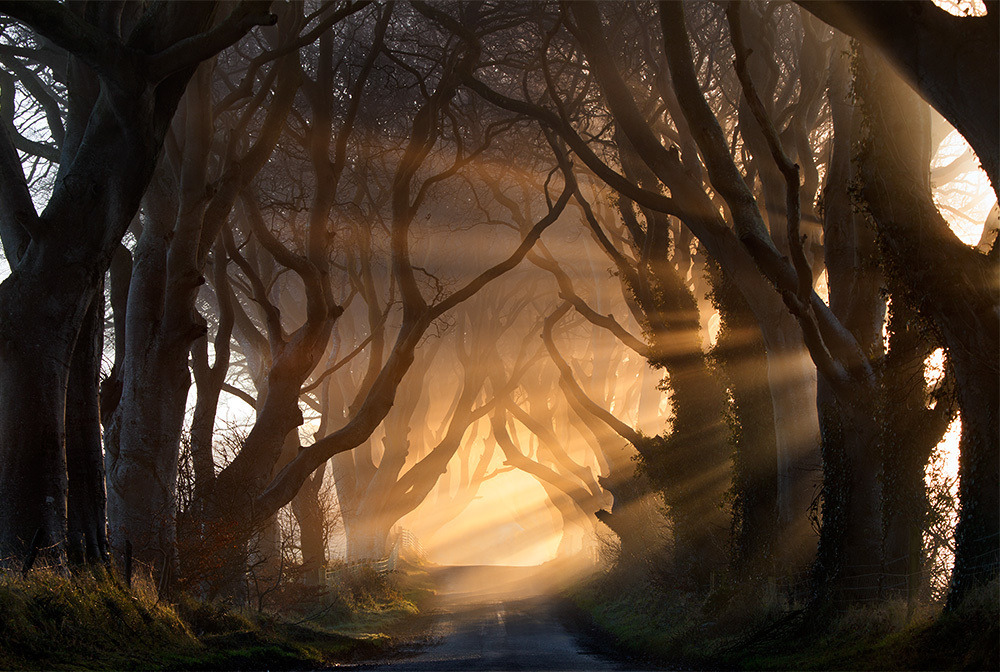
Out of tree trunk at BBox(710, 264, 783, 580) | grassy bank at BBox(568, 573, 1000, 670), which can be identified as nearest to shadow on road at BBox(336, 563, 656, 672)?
grassy bank at BBox(568, 573, 1000, 670)

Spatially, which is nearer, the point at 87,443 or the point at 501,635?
the point at 87,443

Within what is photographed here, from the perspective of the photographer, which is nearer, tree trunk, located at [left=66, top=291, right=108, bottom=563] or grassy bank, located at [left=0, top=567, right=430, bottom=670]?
grassy bank, located at [left=0, top=567, right=430, bottom=670]

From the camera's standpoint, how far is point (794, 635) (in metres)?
9.98

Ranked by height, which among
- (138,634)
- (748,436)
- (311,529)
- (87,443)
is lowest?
(138,634)

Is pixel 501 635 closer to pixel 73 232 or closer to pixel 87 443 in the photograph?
pixel 87 443

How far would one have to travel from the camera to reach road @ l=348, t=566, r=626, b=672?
10945 mm

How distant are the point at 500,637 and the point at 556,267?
8680 millimetres

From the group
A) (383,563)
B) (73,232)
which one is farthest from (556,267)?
(73,232)

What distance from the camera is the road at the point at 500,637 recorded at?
10945mm

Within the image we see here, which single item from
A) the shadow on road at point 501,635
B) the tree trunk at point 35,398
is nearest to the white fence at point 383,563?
the shadow on road at point 501,635

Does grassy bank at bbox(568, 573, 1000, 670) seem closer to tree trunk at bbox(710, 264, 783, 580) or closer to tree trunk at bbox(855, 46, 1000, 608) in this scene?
Answer: tree trunk at bbox(855, 46, 1000, 608)

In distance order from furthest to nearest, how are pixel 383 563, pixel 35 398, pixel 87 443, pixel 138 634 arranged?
pixel 383 563 < pixel 87 443 < pixel 138 634 < pixel 35 398

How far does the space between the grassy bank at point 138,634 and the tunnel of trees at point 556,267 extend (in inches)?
21.0

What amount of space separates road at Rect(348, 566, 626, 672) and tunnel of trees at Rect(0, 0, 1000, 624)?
252 cm
